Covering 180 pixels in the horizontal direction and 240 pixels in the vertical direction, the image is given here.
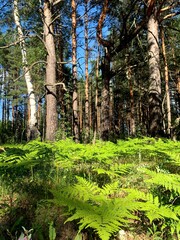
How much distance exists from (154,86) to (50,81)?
342 cm

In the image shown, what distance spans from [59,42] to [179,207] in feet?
54.6

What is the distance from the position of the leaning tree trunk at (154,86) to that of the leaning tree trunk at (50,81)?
3158mm

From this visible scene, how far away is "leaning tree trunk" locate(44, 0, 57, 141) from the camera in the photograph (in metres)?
7.18

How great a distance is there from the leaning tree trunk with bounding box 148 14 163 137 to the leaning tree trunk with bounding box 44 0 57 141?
10.4 ft

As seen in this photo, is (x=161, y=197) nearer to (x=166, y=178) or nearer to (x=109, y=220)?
(x=166, y=178)

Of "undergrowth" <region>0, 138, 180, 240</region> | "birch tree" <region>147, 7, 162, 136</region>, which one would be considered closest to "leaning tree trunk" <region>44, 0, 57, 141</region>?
"birch tree" <region>147, 7, 162, 136</region>

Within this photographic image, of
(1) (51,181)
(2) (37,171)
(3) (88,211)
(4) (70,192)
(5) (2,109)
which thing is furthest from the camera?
(5) (2,109)

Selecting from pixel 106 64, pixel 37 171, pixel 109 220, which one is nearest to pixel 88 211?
pixel 109 220

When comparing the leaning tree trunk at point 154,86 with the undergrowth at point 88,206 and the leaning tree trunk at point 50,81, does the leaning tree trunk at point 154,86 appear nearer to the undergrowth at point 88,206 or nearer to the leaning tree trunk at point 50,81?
the leaning tree trunk at point 50,81

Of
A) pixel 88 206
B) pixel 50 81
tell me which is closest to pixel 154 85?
pixel 50 81

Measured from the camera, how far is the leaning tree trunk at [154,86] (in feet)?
24.1

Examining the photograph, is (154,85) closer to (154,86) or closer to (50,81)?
(154,86)

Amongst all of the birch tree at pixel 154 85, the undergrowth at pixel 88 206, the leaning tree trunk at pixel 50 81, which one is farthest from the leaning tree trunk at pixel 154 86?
the undergrowth at pixel 88 206

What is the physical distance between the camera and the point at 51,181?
2865 mm
